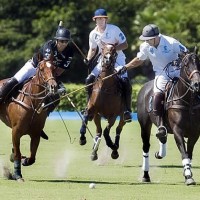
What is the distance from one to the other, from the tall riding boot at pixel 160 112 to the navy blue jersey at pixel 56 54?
137cm

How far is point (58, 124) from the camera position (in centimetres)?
2698

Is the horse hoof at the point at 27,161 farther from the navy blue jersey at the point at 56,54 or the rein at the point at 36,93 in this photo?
the navy blue jersey at the point at 56,54

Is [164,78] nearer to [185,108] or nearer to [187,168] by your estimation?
[185,108]

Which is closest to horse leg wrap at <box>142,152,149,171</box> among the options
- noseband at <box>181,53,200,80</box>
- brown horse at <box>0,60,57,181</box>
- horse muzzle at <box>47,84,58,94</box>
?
brown horse at <box>0,60,57,181</box>

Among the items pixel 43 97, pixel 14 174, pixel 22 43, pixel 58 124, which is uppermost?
pixel 43 97

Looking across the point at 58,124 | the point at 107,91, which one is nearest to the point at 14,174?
the point at 107,91

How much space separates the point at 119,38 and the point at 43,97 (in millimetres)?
3550

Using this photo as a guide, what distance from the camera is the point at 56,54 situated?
552 inches

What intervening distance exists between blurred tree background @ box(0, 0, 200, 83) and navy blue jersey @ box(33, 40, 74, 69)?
28.0 metres

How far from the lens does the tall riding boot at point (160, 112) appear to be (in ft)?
45.6

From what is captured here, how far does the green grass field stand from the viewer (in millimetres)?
11977

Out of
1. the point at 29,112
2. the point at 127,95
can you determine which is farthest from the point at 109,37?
the point at 29,112

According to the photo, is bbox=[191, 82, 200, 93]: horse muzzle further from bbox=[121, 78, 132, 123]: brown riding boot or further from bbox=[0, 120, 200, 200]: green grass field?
bbox=[121, 78, 132, 123]: brown riding boot

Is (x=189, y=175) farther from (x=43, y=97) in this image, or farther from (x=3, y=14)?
(x=3, y=14)
